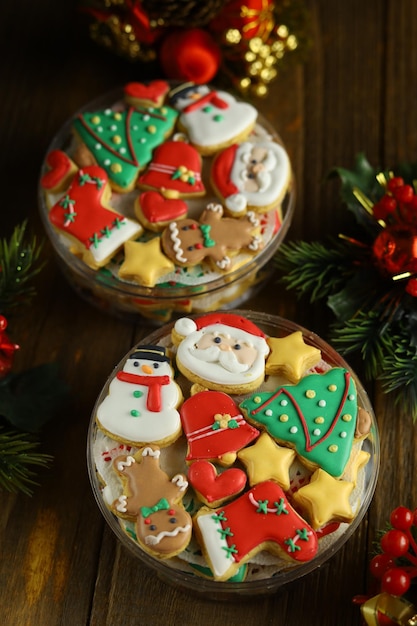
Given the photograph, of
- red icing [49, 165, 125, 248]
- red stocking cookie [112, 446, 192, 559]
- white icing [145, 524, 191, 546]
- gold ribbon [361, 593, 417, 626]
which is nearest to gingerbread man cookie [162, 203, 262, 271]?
red icing [49, 165, 125, 248]

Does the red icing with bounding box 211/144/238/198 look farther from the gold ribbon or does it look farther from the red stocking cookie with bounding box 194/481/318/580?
the gold ribbon

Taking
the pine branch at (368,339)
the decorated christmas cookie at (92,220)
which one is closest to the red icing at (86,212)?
the decorated christmas cookie at (92,220)

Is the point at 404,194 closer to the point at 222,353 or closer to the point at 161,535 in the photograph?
the point at 222,353

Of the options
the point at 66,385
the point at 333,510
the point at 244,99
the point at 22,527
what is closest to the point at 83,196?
the point at 66,385

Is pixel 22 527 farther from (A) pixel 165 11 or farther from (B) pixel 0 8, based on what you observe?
(B) pixel 0 8

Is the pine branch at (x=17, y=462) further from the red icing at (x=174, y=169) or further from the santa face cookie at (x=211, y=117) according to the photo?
the santa face cookie at (x=211, y=117)
